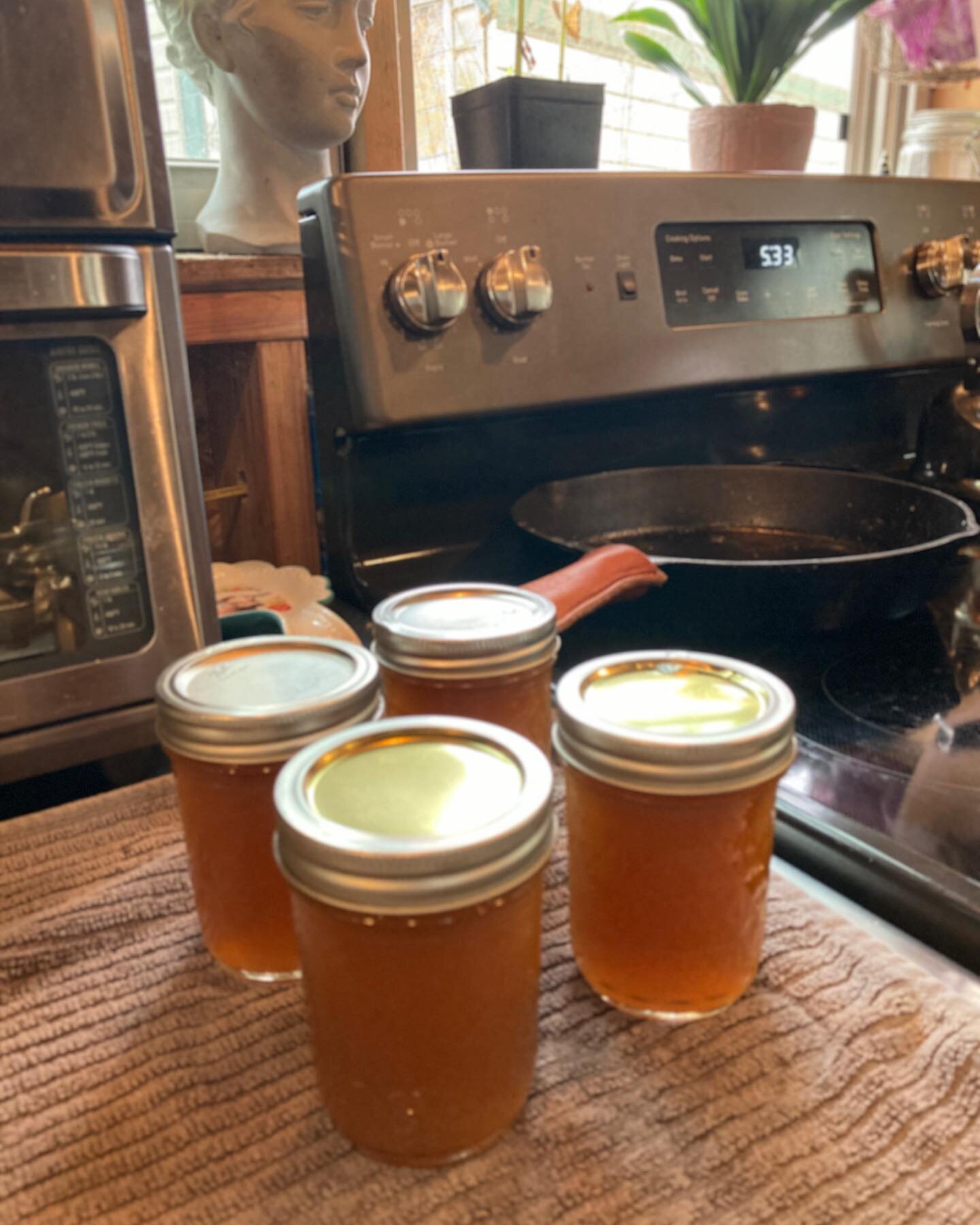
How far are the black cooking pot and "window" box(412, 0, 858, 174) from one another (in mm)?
471

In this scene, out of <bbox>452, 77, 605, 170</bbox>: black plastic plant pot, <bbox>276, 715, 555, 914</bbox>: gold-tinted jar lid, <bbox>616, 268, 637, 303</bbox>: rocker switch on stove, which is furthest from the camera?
<bbox>452, 77, 605, 170</bbox>: black plastic plant pot

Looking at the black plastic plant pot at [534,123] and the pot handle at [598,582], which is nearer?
the pot handle at [598,582]

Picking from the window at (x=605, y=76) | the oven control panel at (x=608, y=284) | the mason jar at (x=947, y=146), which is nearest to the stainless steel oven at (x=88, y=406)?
the oven control panel at (x=608, y=284)

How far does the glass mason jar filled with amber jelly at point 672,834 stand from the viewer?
371 mm

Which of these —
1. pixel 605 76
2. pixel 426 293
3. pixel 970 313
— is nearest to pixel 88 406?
pixel 426 293

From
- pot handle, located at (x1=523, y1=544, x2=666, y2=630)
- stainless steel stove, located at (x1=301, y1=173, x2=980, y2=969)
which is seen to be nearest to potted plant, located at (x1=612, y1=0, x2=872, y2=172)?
stainless steel stove, located at (x1=301, y1=173, x2=980, y2=969)

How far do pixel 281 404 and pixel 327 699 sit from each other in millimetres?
548

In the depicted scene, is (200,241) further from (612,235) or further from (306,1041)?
(306,1041)

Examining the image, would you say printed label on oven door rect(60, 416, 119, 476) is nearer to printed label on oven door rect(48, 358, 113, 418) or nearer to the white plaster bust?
printed label on oven door rect(48, 358, 113, 418)

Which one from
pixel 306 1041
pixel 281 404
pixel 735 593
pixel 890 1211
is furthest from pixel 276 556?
pixel 890 1211

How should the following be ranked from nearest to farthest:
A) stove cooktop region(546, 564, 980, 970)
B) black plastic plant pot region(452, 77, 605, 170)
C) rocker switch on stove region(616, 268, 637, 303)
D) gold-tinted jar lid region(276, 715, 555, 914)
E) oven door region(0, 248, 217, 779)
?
gold-tinted jar lid region(276, 715, 555, 914)
stove cooktop region(546, 564, 980, 970)
oven door region(0, 248, 217, 779)
rocker switch on stove region(616, 268, 637, 303)
black plastic plant pot region(452, 77, 605, 170)

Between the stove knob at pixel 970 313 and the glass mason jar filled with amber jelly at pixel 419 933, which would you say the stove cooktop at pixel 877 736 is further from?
the stove knob at pixel 970 313

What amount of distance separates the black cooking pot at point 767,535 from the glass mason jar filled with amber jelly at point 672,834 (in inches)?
8.5

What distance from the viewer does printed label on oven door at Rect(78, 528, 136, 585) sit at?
597mm
